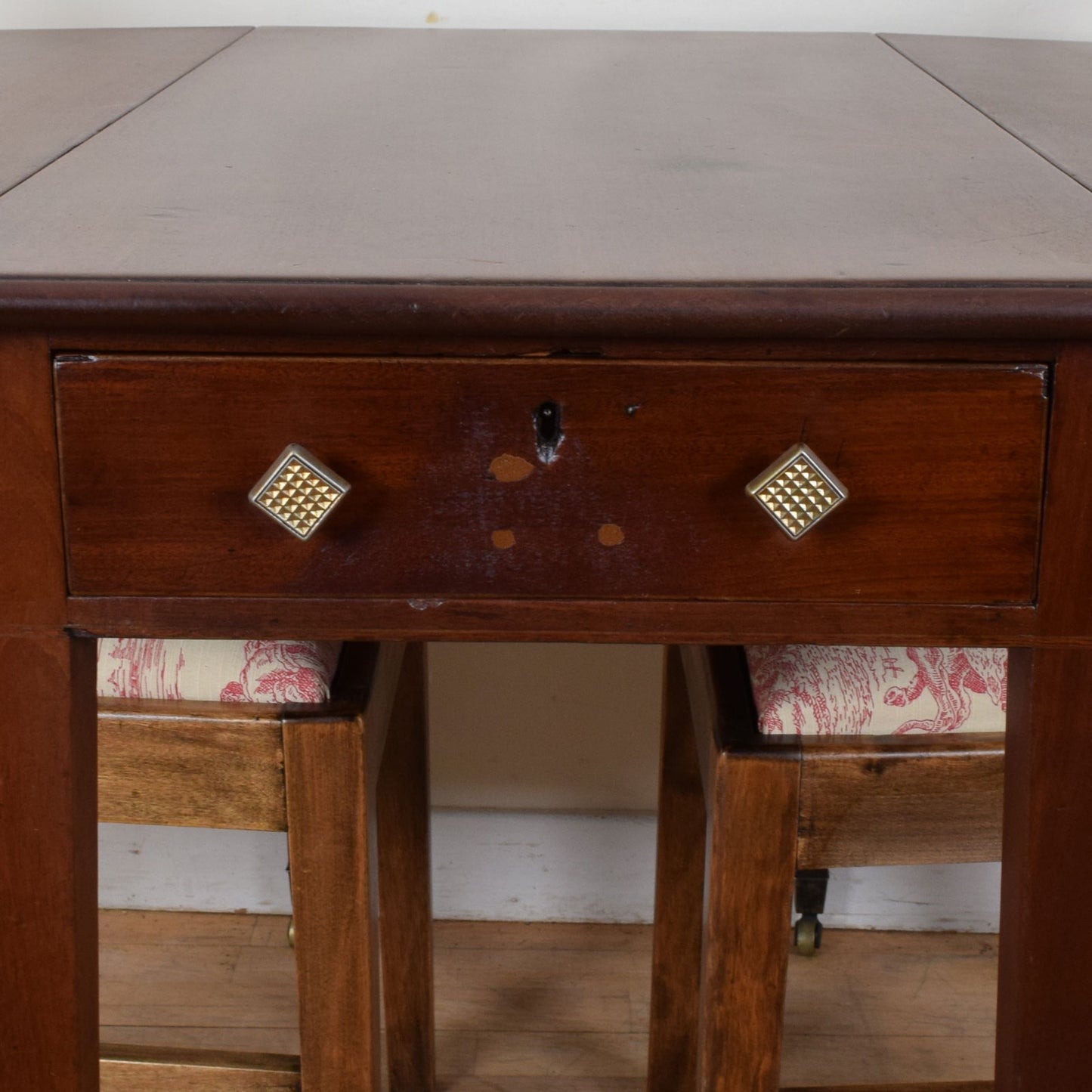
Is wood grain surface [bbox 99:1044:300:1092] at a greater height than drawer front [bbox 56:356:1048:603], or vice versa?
drawer front [bbox 56:356:1048:603]

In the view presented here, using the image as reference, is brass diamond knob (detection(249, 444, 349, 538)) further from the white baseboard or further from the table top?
the white baseboard

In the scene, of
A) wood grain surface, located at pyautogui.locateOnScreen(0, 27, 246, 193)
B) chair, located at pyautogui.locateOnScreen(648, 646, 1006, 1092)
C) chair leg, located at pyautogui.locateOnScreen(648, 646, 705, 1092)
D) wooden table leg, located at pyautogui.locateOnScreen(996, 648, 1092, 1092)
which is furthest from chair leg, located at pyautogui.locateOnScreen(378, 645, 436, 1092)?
wooden table leg, located at pyautogui.locateOnScreen(996, 648, 1092, 1092)

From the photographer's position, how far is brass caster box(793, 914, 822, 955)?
4.84 feet

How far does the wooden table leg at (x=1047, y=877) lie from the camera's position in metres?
0.65

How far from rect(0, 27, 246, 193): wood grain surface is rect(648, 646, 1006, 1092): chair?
0.52 m

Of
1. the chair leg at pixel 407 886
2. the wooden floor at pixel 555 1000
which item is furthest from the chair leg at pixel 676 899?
the chair leg at pixel 407 886

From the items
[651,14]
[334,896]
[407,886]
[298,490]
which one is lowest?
[407,886]

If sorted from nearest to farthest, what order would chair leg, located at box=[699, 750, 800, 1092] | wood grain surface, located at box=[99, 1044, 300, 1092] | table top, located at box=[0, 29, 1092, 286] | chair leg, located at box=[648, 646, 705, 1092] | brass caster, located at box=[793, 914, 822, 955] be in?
table top, located at box=[0, 29, 1092, 286] → chair leg, located at box=[699, 750, 800, 1092] → wood grain surface, located at box=[99, 1044, 300, 1092] → chair leg, located at box=[648, 646, 705, 1092] → brass caster, located at box=[793, 914, 822, 955]

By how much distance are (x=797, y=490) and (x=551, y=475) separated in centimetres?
11

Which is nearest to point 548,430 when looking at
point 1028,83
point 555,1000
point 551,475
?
point 551,475

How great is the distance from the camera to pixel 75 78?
1008 mm

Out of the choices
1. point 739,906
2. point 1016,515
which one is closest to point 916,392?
point 1016,515

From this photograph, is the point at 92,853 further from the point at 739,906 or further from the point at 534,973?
the point at 534,973

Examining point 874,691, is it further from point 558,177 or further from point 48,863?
point 48,863
